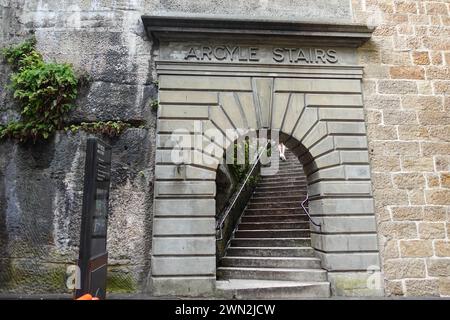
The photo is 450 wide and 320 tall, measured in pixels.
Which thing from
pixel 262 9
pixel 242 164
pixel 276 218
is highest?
pixel 262 9

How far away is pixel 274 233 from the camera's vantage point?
6633 millimetres

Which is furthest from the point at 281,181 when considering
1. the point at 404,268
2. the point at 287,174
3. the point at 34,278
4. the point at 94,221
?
the point at 94,221

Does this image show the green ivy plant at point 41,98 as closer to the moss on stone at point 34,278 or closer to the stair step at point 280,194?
the moss on stone at point 34,278

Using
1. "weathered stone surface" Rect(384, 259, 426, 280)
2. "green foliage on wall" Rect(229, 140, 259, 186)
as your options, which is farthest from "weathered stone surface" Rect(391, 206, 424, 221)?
"green foliage on wall" Rect(229, 140, 259, 186)

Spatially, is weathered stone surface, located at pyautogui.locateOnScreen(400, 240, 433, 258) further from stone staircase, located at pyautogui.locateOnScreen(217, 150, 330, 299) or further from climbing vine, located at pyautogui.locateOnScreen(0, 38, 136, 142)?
climbing vine, located at pyautogui.locateOnScreen(0, 38, 136, 142)

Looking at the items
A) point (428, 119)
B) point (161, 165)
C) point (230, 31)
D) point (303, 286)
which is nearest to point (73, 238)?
point (161, 165)

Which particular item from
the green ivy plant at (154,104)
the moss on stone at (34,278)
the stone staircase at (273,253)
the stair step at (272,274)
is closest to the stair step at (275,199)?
the stone staircase at (273,253)

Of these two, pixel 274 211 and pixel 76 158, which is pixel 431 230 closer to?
pixel 274 211

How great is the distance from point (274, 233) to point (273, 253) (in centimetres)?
69

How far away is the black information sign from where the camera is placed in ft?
9.00

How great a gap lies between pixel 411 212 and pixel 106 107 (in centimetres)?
502

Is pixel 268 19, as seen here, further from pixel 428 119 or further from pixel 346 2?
pixel 428 119

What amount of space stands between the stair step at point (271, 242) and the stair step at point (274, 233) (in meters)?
0.24

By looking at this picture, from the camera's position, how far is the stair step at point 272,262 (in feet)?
17.5
